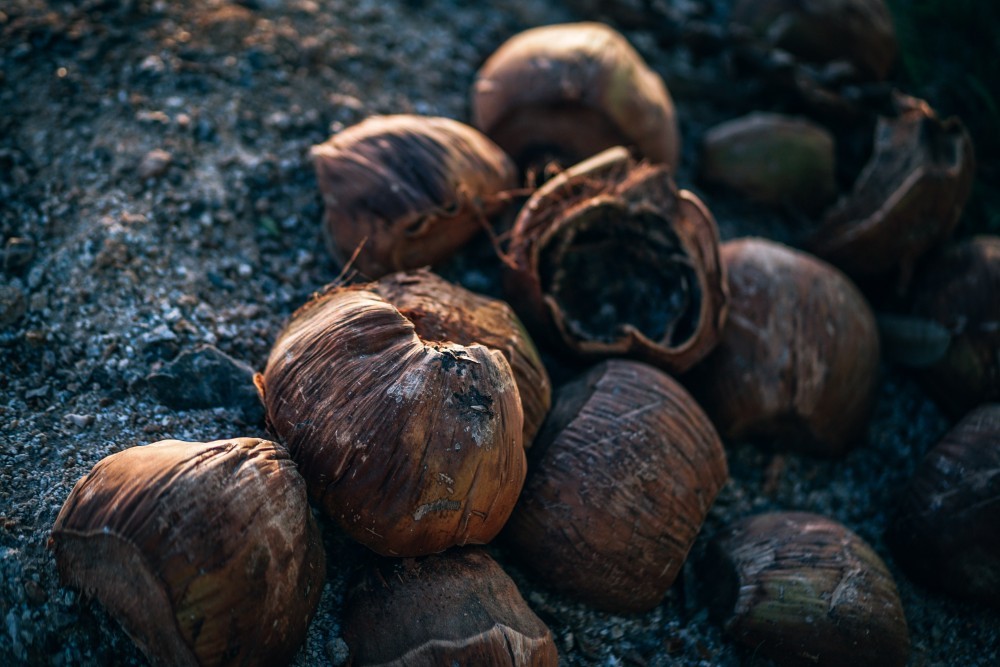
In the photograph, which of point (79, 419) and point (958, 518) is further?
point (958, 518)

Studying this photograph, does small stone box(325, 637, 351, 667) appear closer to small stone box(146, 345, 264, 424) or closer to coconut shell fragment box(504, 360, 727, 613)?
coconut shell fragment box(504, 360, 727, 613)

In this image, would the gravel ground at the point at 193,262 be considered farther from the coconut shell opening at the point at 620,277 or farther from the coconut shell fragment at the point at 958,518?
the coconut shell opening at the point at 620,277

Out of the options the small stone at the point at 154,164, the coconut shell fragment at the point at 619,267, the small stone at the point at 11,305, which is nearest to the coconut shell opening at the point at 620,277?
the coconut shell fragment at the point at 619,267

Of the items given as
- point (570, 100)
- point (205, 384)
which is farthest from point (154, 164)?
point (570, 100)

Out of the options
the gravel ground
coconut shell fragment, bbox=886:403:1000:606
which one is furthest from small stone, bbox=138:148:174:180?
coconut shell fragment, bbox=886:403:1000:606

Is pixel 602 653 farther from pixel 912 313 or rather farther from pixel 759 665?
pixel 912 313

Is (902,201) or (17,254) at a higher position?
(902,201)

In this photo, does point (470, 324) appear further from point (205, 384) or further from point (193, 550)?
point (193, 550)
